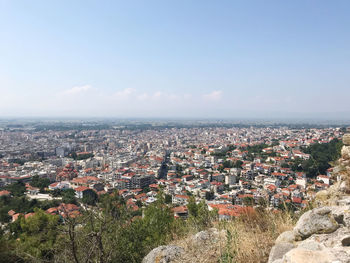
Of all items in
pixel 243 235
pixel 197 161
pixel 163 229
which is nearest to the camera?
pixel 243 235

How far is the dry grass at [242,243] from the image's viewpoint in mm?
2045

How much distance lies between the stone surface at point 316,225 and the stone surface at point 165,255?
1381 millimetres

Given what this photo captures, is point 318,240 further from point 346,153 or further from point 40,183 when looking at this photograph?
point 40,183

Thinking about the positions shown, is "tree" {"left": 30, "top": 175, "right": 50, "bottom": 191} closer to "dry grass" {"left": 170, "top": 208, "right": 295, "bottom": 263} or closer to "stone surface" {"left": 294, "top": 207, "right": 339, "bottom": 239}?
"dry grass" {"left": 170, "top": 208, "right": 295, "bottom": 263}

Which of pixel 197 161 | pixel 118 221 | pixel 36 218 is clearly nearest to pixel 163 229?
pixel 118 221

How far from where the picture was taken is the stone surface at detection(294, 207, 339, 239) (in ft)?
6.58

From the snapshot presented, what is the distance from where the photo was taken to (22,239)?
7676 millimetres

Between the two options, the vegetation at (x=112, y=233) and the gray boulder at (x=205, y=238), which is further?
the gray boulder at (x=205, y=238)

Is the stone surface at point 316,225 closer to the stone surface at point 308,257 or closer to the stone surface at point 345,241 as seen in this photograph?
the stone surface at point 345,241

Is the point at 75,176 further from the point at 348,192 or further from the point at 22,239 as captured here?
the point at 348,192

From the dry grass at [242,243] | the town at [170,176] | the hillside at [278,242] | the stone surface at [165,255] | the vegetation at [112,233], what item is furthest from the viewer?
the town at [170,176]

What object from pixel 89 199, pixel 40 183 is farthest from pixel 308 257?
pixel 40 183

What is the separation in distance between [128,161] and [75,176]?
1108cm

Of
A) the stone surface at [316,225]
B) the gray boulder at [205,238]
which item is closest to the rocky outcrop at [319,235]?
the stone surface at [316,225]
